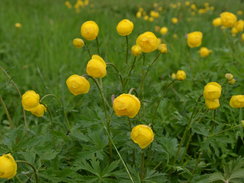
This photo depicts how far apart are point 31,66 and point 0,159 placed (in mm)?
1848

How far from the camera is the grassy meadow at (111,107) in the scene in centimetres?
119

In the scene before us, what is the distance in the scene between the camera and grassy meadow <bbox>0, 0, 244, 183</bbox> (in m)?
1.19

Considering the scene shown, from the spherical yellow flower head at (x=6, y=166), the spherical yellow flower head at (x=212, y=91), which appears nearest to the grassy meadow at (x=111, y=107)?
the spherical yellow flower head at (x=6, y=166)

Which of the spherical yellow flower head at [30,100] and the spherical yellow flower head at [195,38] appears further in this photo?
the spherical yellow flower head at [195,38]

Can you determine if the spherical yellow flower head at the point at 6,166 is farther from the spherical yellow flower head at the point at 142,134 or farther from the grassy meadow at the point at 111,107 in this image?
the spherical yellow flower head at the point at 142,134

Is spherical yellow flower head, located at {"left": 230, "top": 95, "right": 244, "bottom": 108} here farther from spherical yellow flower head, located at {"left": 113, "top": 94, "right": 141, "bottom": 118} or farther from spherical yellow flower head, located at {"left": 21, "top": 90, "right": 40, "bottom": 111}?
spherical yellow flower head, located at {"left": 21, "top": 90, "right": 40, "bottom": 111}

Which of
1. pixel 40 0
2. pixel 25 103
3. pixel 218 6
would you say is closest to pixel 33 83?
pixel 25 103

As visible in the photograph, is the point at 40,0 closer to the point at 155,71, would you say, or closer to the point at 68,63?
the point at 68,63

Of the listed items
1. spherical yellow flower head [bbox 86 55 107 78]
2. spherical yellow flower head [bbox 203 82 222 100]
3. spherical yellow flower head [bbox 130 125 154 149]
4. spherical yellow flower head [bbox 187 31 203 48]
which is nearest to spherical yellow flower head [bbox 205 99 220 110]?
spherical yellow flower head [bbox 203 82 222 100]

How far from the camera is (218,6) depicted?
499 centimetres

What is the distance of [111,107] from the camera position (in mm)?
1499

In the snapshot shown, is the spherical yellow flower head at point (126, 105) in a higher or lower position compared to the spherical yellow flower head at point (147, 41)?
lower

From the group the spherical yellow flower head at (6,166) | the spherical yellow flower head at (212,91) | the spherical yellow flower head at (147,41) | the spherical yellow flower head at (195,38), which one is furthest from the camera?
the spherical yellow flower head at (195,38)

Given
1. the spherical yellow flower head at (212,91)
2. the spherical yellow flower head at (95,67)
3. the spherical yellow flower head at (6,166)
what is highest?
the spherical yellow flower head at (95,67)
